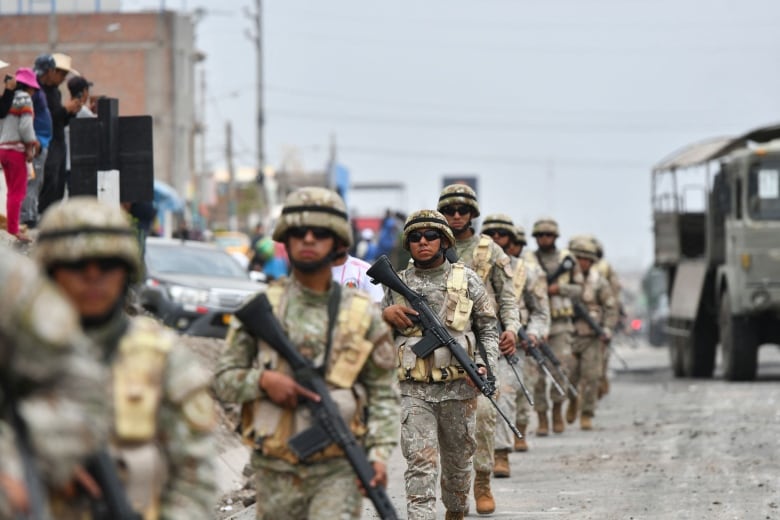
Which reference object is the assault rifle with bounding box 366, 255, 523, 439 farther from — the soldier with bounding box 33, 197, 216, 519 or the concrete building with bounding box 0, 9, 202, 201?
the concrete building with bounding box 0, 9, 202, 201

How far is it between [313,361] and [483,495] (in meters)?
5.61

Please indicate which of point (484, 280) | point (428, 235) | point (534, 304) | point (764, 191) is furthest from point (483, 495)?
point (764, 191)

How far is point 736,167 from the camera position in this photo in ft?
85.3

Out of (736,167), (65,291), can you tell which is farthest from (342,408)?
(736,167)

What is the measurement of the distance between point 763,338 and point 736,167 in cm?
A: 261

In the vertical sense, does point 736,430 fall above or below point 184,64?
below

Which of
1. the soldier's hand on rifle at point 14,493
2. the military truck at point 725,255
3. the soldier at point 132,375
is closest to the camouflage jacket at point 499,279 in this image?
the soldier at point 132,375

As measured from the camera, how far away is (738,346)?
85.4 ft

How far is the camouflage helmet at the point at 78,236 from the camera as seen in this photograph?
5.00 m

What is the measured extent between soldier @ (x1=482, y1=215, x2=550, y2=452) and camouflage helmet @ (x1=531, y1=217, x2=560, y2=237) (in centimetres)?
56

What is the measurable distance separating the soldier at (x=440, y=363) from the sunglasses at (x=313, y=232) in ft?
12.3

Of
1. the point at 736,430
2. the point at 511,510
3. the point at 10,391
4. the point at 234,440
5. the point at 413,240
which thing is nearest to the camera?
the point at 10,391

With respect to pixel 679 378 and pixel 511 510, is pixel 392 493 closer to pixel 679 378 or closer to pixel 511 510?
pixel 511 510

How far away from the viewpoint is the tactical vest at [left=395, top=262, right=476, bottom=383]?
10.6 metres
